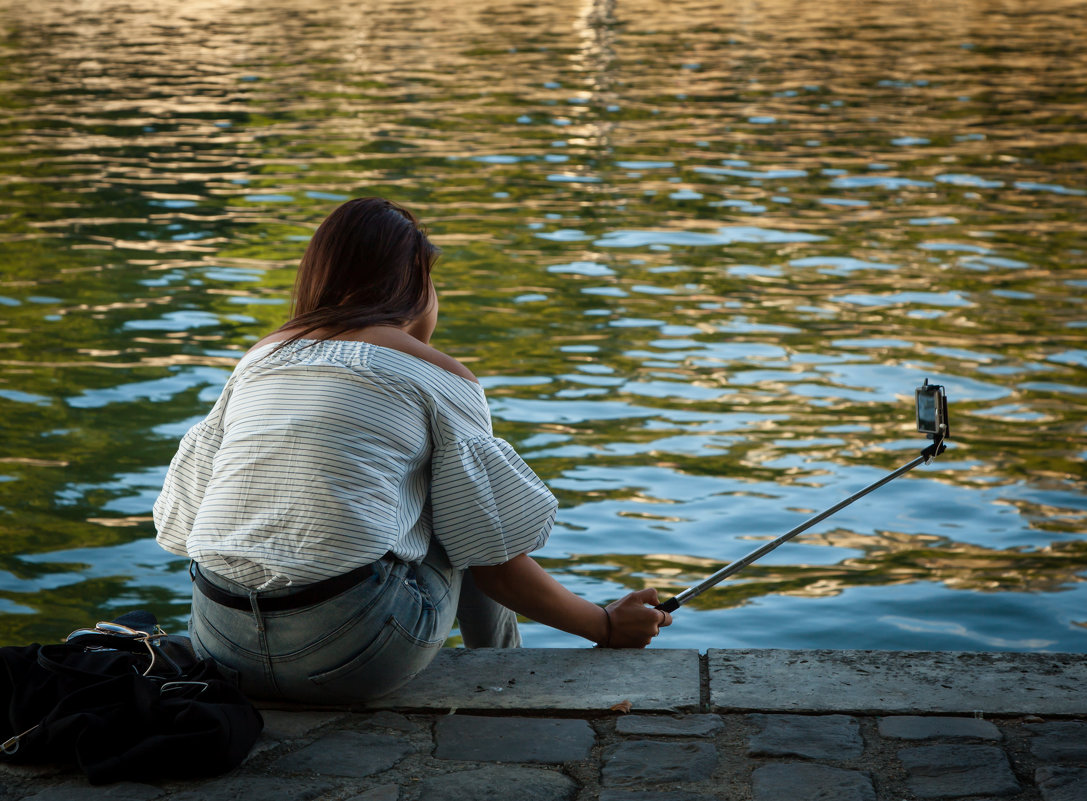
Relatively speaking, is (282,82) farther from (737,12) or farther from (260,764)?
(260,764)

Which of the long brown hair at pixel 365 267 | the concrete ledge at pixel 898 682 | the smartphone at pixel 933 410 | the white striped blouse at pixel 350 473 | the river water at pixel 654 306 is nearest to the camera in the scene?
the white striped blouse at pixel 350 473

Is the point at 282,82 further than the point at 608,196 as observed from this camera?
Yes

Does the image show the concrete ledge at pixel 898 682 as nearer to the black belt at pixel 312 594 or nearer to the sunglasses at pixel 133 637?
the black belt at pixel 312 594

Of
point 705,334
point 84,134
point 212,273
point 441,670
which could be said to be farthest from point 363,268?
point 84,134

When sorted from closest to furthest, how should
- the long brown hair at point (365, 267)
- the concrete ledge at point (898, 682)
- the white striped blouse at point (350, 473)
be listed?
the white striped blouse at point (350, 473) < the concrete ledge at point (898, 682) < the long brown hair at point (365, 267)

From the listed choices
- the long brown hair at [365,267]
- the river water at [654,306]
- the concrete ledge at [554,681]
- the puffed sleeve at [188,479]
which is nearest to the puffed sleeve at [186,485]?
the puffed sleeve at [188,479]

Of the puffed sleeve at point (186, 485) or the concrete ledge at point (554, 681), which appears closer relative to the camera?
the concrete ledge at point (554, 681)

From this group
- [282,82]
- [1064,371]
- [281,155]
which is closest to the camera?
[1064,371]

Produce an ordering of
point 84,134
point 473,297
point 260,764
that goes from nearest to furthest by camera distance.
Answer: point 260,764, point 473,297, point 84,134

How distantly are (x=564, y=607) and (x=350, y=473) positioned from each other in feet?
2.09

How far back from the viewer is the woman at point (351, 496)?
2.77 meters

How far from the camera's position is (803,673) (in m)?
3.09

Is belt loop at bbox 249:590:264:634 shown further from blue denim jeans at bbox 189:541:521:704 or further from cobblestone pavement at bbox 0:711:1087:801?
cobblestone pavement at bbox 0:711:1087:801

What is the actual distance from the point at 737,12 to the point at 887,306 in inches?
888
